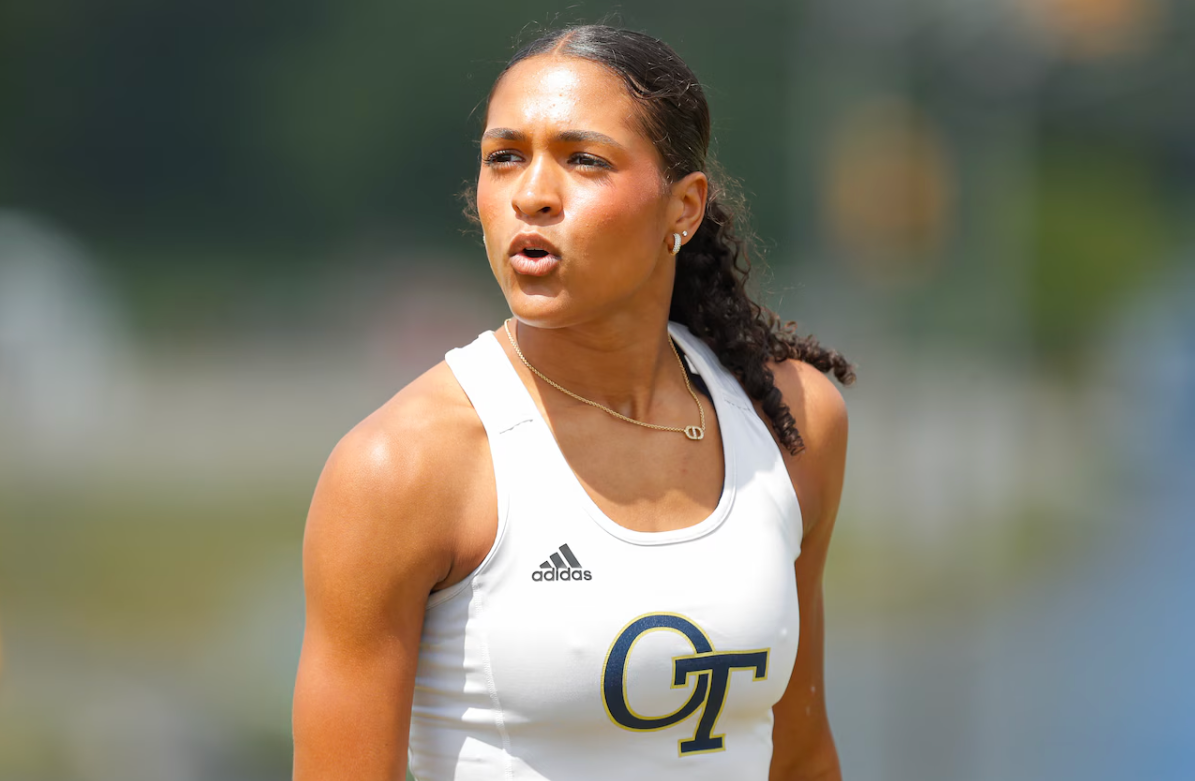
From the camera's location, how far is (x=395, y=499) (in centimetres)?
132

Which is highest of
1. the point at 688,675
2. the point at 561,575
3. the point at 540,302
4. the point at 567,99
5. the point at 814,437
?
the point at 567,99

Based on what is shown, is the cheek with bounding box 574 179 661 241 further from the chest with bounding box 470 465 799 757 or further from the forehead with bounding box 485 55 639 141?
the chest with bounding box 470 465 799 757

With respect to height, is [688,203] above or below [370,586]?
above

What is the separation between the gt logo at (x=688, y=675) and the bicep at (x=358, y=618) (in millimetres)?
238

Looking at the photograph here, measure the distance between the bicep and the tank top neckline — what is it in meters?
0.20

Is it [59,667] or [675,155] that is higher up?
[675,155]

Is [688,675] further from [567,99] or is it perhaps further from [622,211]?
[567,99]

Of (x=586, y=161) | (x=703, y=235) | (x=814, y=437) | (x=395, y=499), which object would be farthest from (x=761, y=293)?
(x=395, y=499)

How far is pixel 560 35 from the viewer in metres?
1.50

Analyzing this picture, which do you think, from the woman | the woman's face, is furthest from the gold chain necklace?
the woman's face

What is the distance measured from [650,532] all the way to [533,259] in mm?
370

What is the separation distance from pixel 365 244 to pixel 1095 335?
249 inches

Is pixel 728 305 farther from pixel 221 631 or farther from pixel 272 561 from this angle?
pixel 272 561

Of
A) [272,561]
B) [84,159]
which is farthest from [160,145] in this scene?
[272,561]
